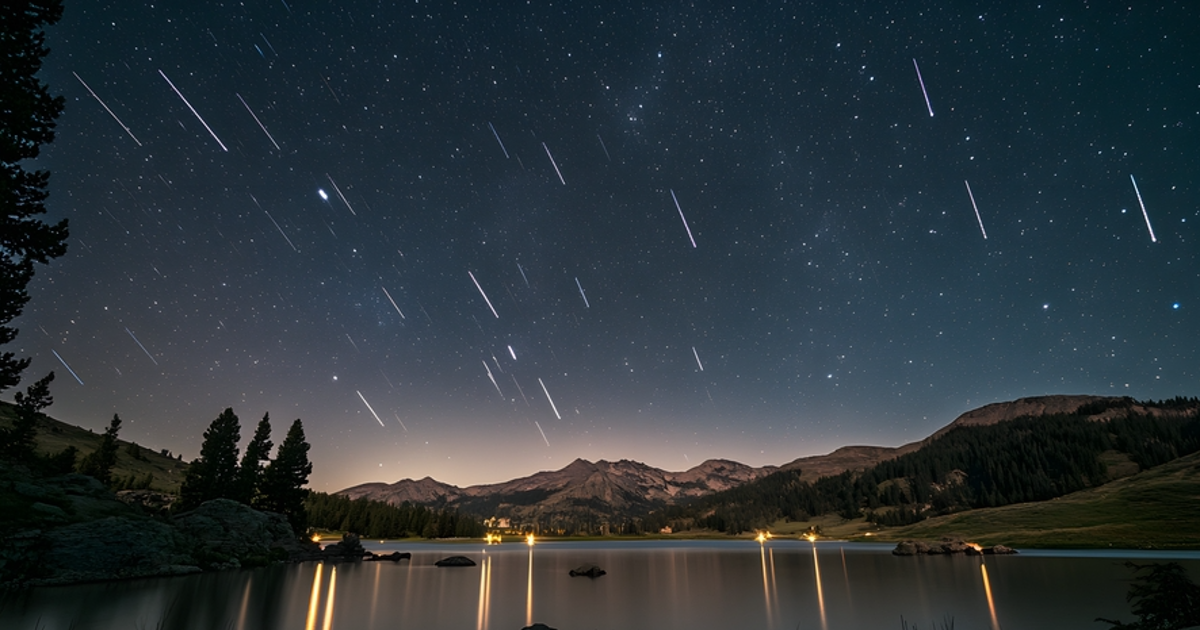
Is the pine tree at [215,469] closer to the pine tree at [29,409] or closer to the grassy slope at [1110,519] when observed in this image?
the pine tree at [29,409]

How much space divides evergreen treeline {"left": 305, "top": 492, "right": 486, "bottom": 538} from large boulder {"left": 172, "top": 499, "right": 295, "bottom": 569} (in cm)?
9060

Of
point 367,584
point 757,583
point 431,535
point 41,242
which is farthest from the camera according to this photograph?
point 431,535

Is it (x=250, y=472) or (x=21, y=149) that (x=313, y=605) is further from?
(x=250, y=472)

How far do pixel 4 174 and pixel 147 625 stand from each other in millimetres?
22058

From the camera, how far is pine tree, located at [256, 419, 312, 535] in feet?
315

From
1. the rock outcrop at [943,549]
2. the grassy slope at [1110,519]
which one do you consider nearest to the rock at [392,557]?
the rock outcrop at [943,549]

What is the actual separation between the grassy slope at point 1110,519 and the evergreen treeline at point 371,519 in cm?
16674

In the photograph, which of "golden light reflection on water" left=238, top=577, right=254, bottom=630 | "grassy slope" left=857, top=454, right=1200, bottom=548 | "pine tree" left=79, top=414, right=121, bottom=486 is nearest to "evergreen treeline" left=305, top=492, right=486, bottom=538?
"pine tree" left=79, top=414, right=121, bottom=486

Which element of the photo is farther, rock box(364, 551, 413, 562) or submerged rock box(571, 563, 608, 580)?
rock box(364, 551, 413, 562)

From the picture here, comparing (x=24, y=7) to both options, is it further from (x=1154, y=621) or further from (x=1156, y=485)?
(x=1156, y=485)

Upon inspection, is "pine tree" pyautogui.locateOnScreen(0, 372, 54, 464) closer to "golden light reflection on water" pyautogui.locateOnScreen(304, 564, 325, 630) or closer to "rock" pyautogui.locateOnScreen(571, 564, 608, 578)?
"golden light reflection on water" pyautogui.locateOnScreen(304, 564, 325, 630)

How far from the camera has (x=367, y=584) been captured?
154ft

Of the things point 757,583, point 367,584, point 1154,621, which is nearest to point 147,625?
point 367,584

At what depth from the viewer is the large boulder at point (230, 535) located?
5741 cm
